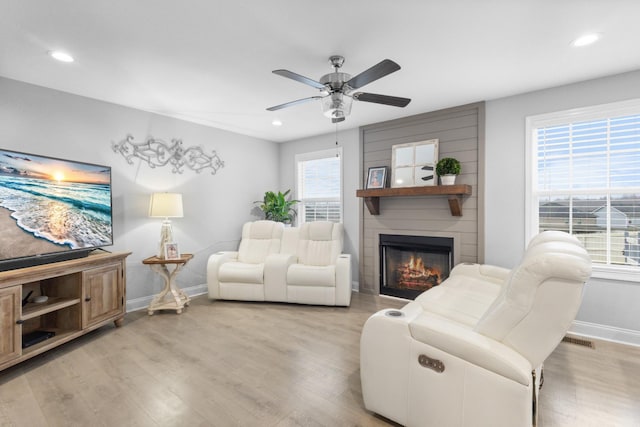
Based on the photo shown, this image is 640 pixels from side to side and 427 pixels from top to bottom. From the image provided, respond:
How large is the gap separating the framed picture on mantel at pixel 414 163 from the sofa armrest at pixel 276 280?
6.10 ft

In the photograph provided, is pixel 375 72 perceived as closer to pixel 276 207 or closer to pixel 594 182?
pixel 594 182

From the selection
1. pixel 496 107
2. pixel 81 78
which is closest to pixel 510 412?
pixel 496 107

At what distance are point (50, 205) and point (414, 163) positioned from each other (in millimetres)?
3935

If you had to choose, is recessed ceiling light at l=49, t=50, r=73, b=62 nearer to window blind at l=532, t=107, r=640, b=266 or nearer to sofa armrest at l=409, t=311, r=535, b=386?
sofa armrest at l=409, t=311, r=535, b=386

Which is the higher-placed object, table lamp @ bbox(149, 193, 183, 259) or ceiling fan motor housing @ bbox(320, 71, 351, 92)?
ceiling fan motor housing @ bbox(320, 71, 351, 92)

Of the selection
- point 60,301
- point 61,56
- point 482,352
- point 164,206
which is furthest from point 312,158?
point 482,352

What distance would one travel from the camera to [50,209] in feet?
9.19

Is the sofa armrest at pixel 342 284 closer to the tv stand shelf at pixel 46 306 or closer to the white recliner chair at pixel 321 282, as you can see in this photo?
the white recliner chair at pixel 321 282

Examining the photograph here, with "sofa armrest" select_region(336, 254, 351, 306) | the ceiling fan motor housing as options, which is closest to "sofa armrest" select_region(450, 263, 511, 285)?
"sofa armrest" select_region(336, 254, 351, 306)

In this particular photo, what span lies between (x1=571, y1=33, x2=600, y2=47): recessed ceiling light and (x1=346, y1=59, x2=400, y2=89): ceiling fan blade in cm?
151

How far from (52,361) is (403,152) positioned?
424cm

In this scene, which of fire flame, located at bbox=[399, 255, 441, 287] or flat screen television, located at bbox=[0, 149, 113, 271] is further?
fire flame, located at bbox=[399, 255, 441, 287]

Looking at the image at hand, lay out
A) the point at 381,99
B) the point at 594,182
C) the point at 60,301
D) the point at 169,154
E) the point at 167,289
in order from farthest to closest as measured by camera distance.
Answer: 1. the point at 169,154
2. the point at 167,289
3. the point at 594,182
4. the point at 60,301
5. the point at 381,99

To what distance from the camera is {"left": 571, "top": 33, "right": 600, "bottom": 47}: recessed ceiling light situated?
2213 millimetres
